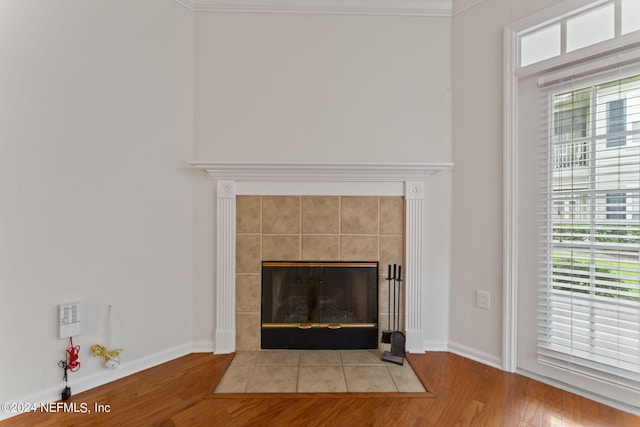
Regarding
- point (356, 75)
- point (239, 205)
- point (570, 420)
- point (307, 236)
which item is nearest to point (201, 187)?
point (239, 205)

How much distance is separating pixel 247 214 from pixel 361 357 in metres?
1.41

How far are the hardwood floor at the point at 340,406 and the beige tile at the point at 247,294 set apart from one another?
50 cm

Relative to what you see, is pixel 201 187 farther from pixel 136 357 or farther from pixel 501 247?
pixel 501 247

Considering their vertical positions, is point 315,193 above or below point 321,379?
above

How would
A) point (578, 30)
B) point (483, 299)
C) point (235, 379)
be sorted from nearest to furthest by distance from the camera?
1. point (578, 30)
2. point (235, 379)
3. point (483, 299)

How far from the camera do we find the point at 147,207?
2.09 meters

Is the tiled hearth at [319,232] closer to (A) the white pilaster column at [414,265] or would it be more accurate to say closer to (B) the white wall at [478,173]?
(A) the white pilaster column at [414,265]

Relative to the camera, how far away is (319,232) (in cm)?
235

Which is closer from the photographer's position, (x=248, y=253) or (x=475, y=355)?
(x=475, y=355)

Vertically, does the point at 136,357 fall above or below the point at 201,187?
below

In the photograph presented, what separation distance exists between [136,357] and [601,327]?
117 inches

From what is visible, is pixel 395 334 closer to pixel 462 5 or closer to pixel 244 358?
pixel 244 358

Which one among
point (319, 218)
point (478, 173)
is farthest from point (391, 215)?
point (478, 173)

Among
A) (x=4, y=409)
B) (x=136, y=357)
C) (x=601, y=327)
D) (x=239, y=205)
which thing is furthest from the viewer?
(x=239, y=205)
